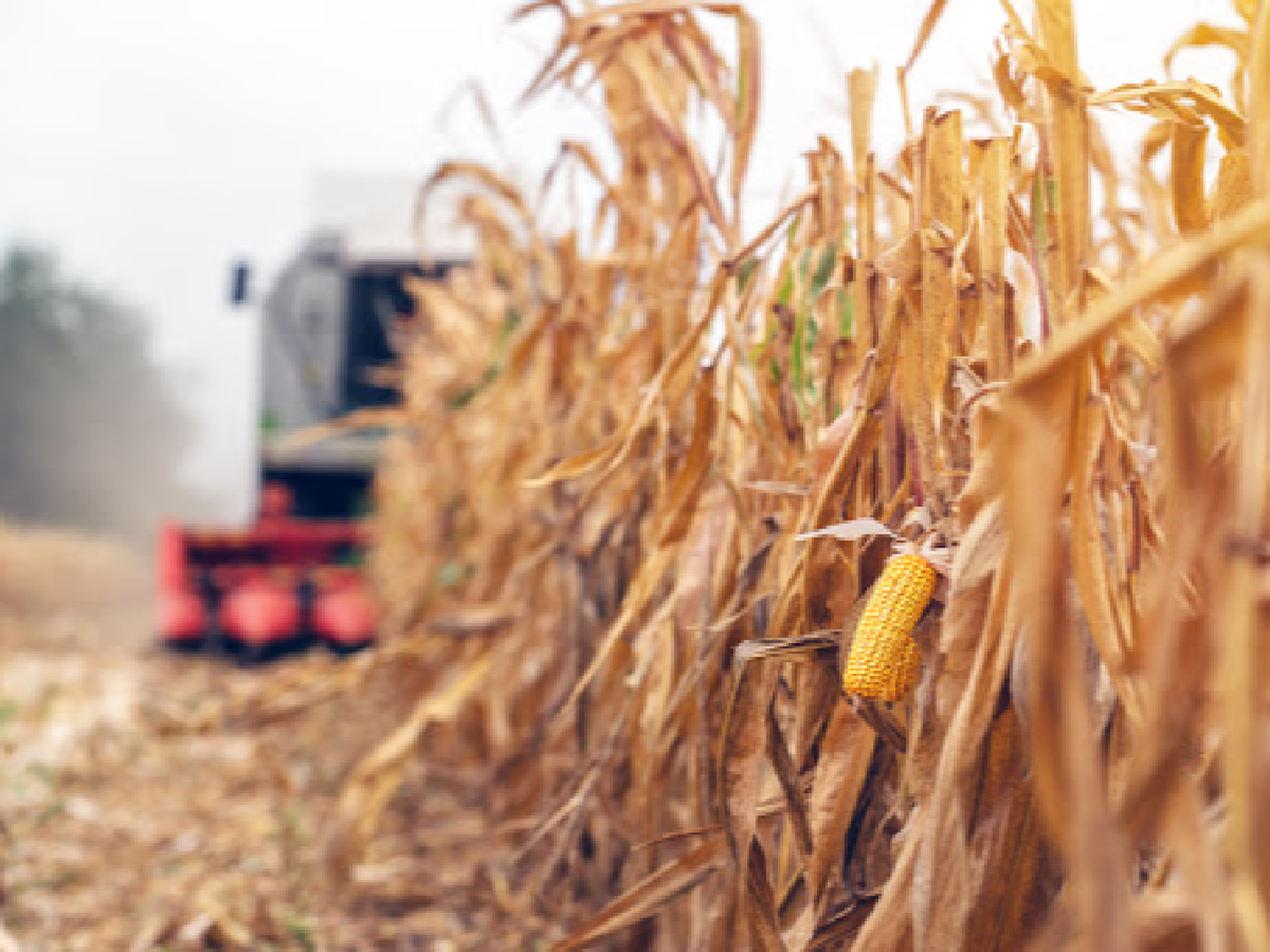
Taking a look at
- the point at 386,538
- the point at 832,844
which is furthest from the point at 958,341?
the point at 386,538

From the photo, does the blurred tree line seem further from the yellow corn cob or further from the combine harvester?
the yellow corn cob

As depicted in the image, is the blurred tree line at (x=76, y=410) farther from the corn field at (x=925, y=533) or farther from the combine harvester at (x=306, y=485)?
the corn field at (x=925, y=533)

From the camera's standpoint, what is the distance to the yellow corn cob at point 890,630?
0.86 metres

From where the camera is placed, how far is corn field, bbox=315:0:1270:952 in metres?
0.48

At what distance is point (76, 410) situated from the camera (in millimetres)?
25766

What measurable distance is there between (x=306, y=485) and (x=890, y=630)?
22.7 ft

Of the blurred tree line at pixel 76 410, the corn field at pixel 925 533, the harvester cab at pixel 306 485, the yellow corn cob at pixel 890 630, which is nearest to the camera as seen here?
the corn field at pixel 925 533

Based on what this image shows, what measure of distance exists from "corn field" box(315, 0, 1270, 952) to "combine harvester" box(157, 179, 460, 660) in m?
3.18

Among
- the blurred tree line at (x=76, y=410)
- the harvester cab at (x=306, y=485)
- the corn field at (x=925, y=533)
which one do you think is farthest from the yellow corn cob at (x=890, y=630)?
the blurred tree line at (x=76, y=410)

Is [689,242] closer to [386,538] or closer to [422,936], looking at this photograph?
[422,936]

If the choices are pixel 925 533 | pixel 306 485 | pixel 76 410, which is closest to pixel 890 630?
pixel 925 533

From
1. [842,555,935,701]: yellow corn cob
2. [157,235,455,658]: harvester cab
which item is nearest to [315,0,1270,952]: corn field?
[842,555,935,701]: yellow corn cob

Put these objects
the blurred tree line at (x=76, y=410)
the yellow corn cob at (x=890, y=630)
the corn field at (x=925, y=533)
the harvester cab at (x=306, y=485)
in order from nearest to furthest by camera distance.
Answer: the corn field at (x=925, y=533)
the yellow corn cob at (x=890, y=630)
the harvester cab at (x=306, y=485)
the blurred tree line at (x=76, y=410)

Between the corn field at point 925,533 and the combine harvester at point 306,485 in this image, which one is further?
the combine harvester at point 306,485
